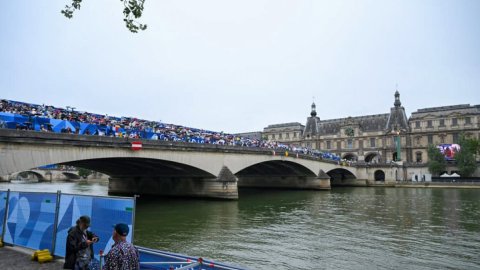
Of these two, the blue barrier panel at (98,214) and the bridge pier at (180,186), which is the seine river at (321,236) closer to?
the blue barrier panel at (98,214)

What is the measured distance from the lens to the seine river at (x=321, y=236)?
1325 centimetres

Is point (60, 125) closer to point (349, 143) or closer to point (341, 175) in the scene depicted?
point (341, 175)

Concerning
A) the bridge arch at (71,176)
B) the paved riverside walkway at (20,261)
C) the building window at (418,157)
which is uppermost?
the building window at (418,157)

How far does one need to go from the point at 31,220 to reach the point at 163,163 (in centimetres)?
2248

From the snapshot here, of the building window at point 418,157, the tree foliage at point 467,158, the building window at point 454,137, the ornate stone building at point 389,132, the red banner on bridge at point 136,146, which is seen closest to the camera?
the red banner on bridge at point 136,146

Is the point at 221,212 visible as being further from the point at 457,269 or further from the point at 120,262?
the point at 120,262

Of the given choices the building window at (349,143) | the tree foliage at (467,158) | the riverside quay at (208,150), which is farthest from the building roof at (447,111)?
the building window at (349,143)

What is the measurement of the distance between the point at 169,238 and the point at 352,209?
1691cm

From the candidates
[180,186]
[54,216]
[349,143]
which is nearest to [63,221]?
[54,216]

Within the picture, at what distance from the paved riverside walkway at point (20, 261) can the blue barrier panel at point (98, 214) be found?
0.48 meters

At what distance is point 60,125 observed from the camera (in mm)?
23812

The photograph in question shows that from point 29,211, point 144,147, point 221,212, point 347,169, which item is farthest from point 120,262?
point 347,169

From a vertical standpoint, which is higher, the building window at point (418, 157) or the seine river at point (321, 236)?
the building window at point (418, 157)

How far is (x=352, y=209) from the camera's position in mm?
28672
